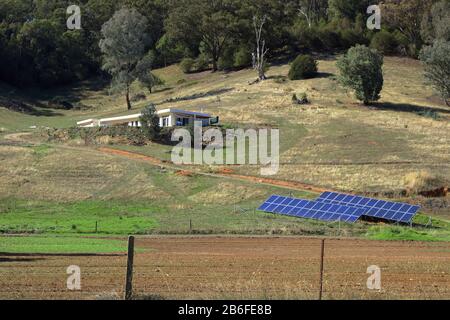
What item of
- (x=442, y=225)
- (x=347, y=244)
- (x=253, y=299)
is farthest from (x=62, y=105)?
(x=253, y=299)

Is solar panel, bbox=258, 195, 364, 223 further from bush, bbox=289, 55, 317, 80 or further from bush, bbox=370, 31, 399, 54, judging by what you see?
bush, bbox=370, 31, 399, 54

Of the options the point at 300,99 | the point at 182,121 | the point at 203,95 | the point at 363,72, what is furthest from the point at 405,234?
the point at 203,95

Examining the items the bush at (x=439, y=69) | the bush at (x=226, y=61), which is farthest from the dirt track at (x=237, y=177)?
the bush at (x=226, y=61)

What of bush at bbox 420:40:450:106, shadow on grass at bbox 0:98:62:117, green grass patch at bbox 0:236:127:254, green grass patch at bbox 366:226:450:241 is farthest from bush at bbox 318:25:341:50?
green grass patch at bbox 0:236:127:254

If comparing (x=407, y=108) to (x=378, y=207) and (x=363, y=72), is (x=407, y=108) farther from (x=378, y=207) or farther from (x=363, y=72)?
(x=378, y=207)

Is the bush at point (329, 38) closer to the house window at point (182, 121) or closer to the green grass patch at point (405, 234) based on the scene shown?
the house window at point (182, 121)
